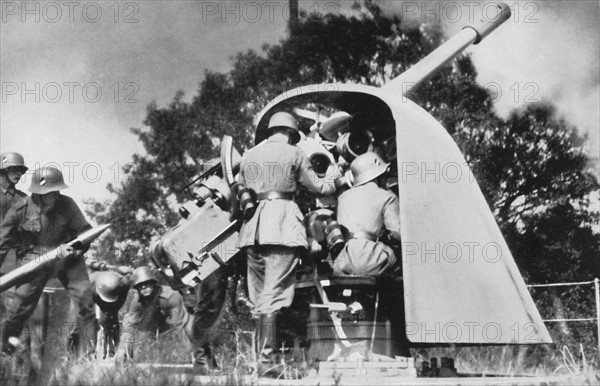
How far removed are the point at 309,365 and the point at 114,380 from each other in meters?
2.46

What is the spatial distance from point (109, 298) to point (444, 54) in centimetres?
454

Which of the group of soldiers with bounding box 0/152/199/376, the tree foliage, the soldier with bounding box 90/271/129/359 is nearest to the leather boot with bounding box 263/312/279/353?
the group of soldiers with bounding box 0/152/199/376

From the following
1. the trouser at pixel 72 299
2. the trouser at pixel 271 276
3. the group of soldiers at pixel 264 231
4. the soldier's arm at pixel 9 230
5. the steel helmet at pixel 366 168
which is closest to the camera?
the trouser at pixel 271 276

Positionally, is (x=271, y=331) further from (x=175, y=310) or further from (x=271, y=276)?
(x=175, y=310)

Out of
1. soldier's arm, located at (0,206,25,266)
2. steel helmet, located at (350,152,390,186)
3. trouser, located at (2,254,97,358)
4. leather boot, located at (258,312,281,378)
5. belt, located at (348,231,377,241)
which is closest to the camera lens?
leather boot, located at (258,312,281,378)

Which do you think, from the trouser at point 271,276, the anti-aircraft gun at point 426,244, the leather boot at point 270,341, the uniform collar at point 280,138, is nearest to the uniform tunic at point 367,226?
the anti-aircraft gun at point 426,244

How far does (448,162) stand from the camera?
22.1 feet

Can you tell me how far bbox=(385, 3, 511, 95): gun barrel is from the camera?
836cm

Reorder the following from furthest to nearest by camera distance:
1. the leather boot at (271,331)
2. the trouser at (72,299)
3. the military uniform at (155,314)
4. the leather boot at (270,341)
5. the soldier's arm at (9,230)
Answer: the military uniform at (155,314)
the soldier's arm at (9,230)
the trouser at (72,299)
the leather boot at (271,331)
the leather boot at (270,341)

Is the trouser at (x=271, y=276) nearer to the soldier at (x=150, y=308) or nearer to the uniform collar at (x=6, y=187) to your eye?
the soldier at (x=150, y=308)

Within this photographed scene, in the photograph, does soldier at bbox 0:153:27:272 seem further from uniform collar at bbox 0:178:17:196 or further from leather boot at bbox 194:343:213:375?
leather boot at bbox 194:343:213:375

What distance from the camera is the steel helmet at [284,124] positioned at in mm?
7102

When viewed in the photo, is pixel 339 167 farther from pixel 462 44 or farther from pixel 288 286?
pixel 462 44

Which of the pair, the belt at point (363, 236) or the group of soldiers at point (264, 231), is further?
the belt at point (363, 236)
